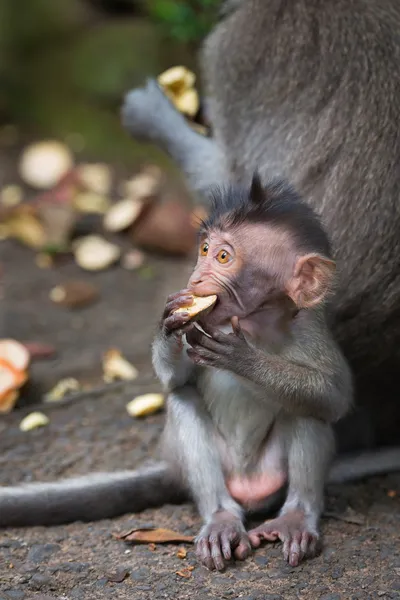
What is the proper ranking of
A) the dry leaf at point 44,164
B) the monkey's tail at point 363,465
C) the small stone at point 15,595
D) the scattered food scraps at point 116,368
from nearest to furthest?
the small stone at point 15,595 → the monkey's tail at point 363,465 → the scattered food scraps at point 116,368 → the dry leaf at point 44,164

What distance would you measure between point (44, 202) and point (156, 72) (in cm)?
161

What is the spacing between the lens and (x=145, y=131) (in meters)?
5.82

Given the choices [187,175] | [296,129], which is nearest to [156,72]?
[187,175]

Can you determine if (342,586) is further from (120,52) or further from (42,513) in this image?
(120,52)

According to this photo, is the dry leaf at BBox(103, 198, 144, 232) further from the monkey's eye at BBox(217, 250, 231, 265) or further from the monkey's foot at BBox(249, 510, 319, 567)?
the monkey's foot at BBox(249, 510, 319, 567)

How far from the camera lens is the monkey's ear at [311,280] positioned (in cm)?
363

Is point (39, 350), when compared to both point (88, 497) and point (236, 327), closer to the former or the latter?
point (88, 497)

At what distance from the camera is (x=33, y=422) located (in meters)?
5.10

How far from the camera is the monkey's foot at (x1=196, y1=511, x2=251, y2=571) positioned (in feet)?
12.1

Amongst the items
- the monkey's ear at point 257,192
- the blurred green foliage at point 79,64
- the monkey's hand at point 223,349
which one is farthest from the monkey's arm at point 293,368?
the blurred green foliage at point 79,64

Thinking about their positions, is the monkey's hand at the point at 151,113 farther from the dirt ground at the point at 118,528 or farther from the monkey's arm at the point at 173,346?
the monkey's arm at the point at 173,346

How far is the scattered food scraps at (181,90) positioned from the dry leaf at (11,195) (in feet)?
7.96

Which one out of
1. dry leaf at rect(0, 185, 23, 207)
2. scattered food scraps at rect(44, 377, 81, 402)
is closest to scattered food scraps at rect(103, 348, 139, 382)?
scattered food scraps at rect(44, 377, 81, 402)

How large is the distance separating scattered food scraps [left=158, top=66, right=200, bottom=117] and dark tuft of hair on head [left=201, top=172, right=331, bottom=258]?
2.27 meters
